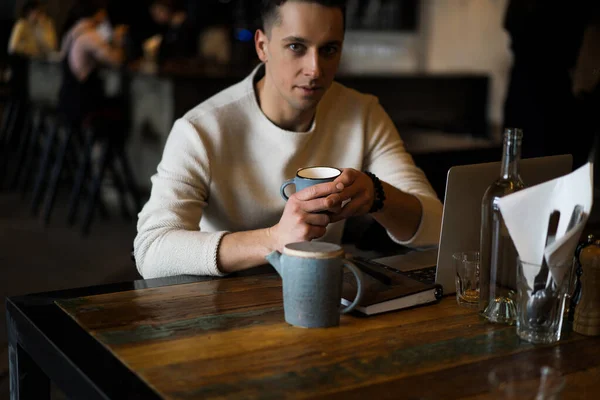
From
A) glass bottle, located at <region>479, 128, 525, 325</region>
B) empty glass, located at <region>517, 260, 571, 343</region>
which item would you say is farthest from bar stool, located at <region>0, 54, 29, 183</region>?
empty glass, located at <region>517, 260, 571, 343</region>

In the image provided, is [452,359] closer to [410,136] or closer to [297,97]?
[297,97]

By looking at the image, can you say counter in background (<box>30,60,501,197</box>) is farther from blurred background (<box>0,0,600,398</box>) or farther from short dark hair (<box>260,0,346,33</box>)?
short dark hair (<box>260,0,346,33</box>)

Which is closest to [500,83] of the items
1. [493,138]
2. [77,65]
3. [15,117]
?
[493,138]

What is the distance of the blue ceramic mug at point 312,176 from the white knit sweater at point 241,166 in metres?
0.24

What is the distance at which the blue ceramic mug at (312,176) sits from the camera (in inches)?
52.6

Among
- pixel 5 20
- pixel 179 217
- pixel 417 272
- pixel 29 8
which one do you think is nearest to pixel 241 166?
pixel 179 217

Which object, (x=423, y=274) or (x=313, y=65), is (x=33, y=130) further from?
(x=423, y=274)

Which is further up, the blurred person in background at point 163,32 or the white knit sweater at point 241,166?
the blurred person in background at point 163,32

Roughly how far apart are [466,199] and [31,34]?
706cm

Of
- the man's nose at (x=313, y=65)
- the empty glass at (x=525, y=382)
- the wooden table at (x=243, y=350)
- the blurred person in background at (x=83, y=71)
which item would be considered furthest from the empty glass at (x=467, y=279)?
the blurred person in background at (x=83, y=71)

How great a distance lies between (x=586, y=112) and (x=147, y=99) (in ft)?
9.38

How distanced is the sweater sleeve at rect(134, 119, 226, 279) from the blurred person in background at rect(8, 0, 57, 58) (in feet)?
19.1

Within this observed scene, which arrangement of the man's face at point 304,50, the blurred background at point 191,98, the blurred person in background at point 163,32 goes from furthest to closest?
the blurred person in background at point 163,32
the blurred background at point 191,98
the man's face at point 304,50

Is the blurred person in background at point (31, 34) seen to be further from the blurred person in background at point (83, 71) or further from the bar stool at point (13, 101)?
the blurred person in background at point (83, 71)
